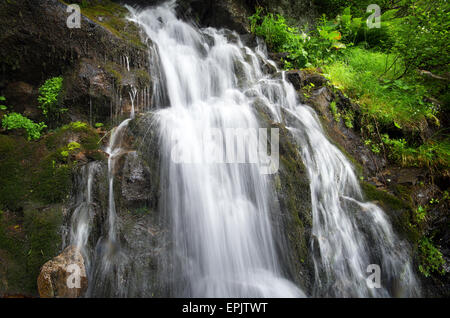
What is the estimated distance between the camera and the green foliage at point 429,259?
11.3ft

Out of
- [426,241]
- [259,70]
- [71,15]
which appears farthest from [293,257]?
[71,15]

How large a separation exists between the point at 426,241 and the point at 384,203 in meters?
0.84

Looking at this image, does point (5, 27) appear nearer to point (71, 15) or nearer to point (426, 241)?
point (71, 15)

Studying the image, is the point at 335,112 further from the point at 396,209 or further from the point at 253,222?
the point at 253,222

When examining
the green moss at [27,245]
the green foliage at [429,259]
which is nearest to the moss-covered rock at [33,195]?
the green moss at [27,245]

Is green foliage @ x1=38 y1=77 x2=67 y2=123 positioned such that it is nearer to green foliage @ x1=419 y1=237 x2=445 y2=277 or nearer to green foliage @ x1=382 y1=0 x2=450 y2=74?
green foliage @ x1=419 y1=237 x2=445 y2=277

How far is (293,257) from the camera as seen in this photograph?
9.99 feet

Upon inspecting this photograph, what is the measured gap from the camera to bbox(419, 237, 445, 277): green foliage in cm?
344

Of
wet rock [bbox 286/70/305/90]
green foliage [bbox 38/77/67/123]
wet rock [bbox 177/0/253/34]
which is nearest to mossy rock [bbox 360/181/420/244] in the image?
wet rock [bbox 286/70/305/90]

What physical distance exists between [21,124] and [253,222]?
3811mm

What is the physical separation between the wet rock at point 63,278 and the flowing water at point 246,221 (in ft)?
0.41

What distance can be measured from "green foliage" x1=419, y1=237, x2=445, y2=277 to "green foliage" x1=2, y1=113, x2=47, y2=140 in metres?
5.96

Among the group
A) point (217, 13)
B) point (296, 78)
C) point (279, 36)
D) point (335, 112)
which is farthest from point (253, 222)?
point (217, 13)

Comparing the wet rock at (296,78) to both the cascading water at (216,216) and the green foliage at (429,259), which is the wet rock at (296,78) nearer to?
the cascading water at (216,216)
